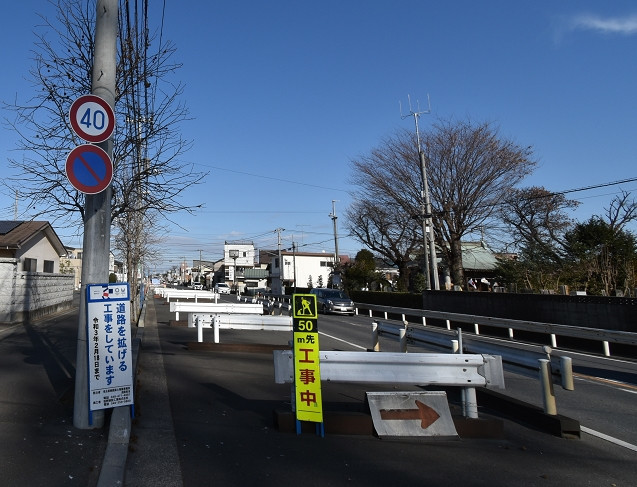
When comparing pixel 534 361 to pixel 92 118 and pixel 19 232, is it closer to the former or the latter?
pixel 92 118

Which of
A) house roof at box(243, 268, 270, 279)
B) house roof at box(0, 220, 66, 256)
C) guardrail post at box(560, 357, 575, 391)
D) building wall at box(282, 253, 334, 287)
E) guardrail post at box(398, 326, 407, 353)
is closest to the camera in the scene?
guardrail post at box(560, 357, 575, 391)

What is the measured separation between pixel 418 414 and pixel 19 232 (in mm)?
23044

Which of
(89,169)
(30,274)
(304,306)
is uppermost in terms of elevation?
(89,169)


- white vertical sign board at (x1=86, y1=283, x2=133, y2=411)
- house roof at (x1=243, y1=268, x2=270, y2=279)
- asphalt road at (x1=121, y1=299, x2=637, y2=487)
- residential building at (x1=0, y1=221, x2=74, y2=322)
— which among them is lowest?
asphalt road at (x1=121, y1=299, x2=637, y2=487)

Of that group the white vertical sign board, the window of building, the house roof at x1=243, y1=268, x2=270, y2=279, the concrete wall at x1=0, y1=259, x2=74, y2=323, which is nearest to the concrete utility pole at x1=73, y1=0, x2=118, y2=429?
the white vertical sign board

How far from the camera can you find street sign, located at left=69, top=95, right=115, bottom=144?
5.09 m

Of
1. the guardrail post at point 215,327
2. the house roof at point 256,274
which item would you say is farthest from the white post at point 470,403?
the house roof at point 256,274

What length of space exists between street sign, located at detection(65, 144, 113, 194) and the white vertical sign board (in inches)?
41.2

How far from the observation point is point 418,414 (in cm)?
534

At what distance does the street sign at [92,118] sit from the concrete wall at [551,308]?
16.1 metres

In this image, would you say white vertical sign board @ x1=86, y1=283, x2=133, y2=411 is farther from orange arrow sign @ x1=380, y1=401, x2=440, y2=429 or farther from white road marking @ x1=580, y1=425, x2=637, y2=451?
white road marking @ x1=580, y1=425, x2=637, y2=451

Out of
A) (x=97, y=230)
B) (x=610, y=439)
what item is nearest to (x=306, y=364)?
(x=97, y=230)

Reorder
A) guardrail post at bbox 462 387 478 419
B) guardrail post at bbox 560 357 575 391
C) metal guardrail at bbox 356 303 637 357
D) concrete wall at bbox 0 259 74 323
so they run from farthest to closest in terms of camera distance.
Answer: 1. concrete wall at bbox 0 259 74 323
2. metal guardrail at bbox 356 303 637 357
3. guardrail post at bbox 462 387 478 419
4. guardrail post at bbox 560 357 575 391

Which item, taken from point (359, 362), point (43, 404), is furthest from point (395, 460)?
point (43, 404)
